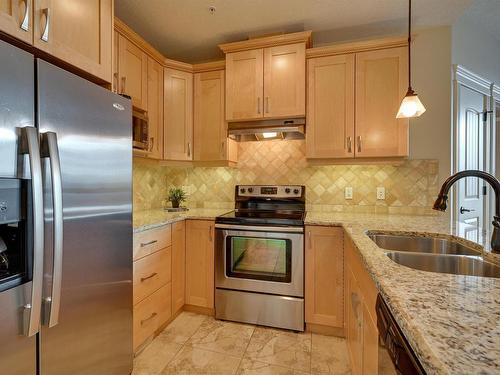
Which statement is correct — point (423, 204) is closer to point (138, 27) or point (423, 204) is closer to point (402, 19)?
point (402, 19)

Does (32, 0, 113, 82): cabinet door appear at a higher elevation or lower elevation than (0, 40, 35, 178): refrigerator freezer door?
higher

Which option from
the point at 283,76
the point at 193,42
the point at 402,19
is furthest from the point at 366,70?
the point at 193,42

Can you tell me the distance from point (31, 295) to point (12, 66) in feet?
2.56

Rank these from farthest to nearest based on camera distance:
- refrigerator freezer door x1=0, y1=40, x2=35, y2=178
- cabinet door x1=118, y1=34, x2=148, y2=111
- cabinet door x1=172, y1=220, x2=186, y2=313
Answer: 1. cabinet door x1=172, y1=220, x2=186, y2=313
2. cabinet door x1=118, y1=34, x2=148, y2=111
3. refrigerator freezer door x1=0, y1=40, x2=35, y2=178

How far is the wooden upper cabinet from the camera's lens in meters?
2.55

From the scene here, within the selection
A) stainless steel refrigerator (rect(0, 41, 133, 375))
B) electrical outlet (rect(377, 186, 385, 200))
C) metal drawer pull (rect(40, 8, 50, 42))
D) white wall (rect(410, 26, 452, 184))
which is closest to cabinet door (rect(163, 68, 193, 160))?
stainless steel refrigerator (rect(0, 41, 133, 375))

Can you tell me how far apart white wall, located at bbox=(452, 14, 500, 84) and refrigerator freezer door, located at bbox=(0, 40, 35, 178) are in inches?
122

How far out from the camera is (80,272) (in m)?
1.11

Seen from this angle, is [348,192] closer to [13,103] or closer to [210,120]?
[210,120]

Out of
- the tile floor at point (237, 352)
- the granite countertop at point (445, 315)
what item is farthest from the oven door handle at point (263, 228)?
the granite countertop at point (445, 315)

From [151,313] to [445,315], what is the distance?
188 centimetres

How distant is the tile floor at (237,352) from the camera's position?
5.51 feet

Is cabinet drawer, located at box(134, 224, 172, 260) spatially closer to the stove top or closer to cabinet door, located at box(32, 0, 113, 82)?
the stove top

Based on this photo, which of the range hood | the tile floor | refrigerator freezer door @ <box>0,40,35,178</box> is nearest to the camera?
refrigerator freezer door @ <box>0,40,35,178</box>
